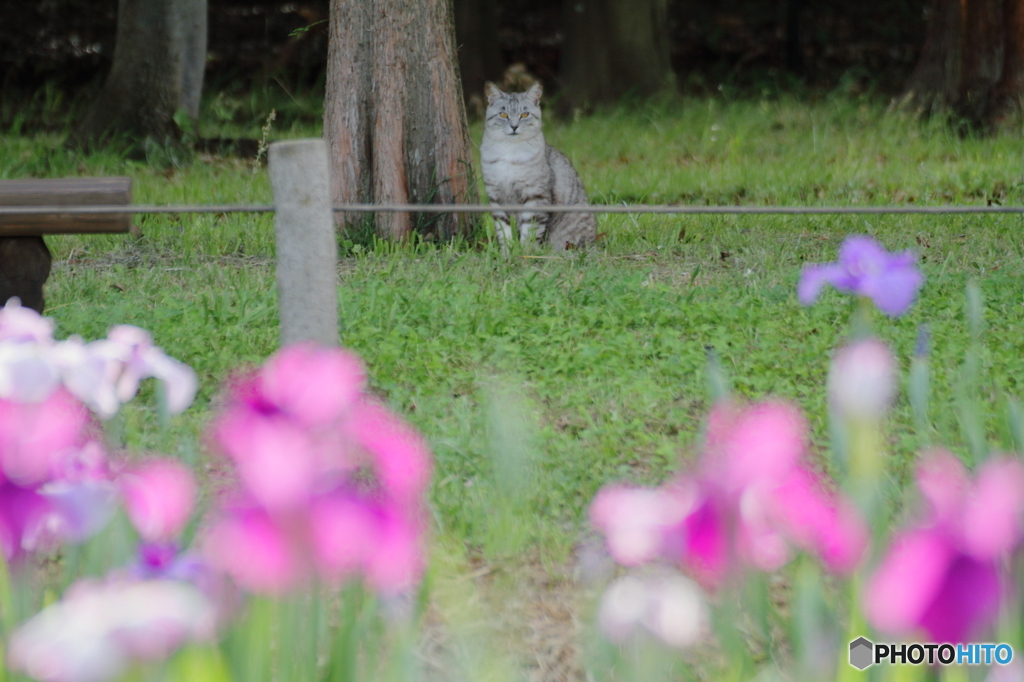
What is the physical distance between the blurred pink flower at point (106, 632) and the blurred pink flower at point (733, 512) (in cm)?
43

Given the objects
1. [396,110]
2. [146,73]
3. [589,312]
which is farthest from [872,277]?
[146,73]

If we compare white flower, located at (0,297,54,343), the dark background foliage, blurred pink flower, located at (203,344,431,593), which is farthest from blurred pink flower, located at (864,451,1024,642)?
the dark background foliage

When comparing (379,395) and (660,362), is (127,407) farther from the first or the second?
(660,362)

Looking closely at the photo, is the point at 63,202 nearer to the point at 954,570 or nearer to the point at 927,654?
the point at 927,654

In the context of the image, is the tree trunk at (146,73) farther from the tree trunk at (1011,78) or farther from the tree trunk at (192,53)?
the tree trunk at (1011,78)

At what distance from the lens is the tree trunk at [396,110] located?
18.1 ft

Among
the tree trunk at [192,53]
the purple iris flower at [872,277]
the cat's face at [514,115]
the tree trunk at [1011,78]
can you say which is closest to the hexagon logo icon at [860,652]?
the purple iris flower at [872,277]

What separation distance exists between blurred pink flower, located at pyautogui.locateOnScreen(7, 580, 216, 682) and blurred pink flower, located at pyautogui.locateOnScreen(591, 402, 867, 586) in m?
0.43

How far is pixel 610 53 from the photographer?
11227mm

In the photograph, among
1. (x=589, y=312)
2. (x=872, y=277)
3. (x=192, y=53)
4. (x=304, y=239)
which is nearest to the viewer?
(x=872, y=277)

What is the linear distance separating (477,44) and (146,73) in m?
4.17

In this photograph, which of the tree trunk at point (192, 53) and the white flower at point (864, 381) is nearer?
the white flower at point (864, 381)

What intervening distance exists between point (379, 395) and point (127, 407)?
0.75 metres

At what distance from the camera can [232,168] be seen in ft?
26.0
